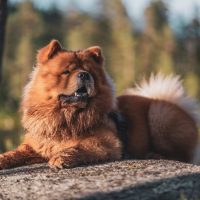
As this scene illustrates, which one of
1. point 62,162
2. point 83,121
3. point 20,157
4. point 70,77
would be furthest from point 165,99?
point 62,162

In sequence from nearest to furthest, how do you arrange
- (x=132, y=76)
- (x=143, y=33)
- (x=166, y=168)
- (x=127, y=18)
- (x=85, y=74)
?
1. (x=166, y=168)
2. (x=85, y=74)
3. (x=132, y=76)
4. (x=143, y=33)
5. (x=127, y=18)

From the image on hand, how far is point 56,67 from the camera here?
8.94 metres

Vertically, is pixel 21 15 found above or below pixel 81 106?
above

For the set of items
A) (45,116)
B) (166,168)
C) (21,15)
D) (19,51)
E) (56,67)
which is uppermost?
(21,15)

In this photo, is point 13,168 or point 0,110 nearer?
point 13,168

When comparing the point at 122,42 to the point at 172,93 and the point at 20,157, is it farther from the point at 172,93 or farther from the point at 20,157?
the point at 20,157

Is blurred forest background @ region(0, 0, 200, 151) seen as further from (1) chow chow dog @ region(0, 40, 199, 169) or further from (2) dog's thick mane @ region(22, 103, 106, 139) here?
(2) dog's thick mane @ region(22, 103, 106, 139)

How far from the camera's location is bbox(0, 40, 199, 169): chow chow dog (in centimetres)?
863

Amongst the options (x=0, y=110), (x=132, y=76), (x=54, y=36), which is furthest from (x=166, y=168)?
(x=54, y=36)

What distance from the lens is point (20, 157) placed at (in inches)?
355

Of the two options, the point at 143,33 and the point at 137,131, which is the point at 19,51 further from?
the point at 137,131

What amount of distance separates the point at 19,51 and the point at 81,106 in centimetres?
4416

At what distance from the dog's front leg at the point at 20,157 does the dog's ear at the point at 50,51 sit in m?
1.24

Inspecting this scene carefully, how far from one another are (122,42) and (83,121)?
41.8 metres
